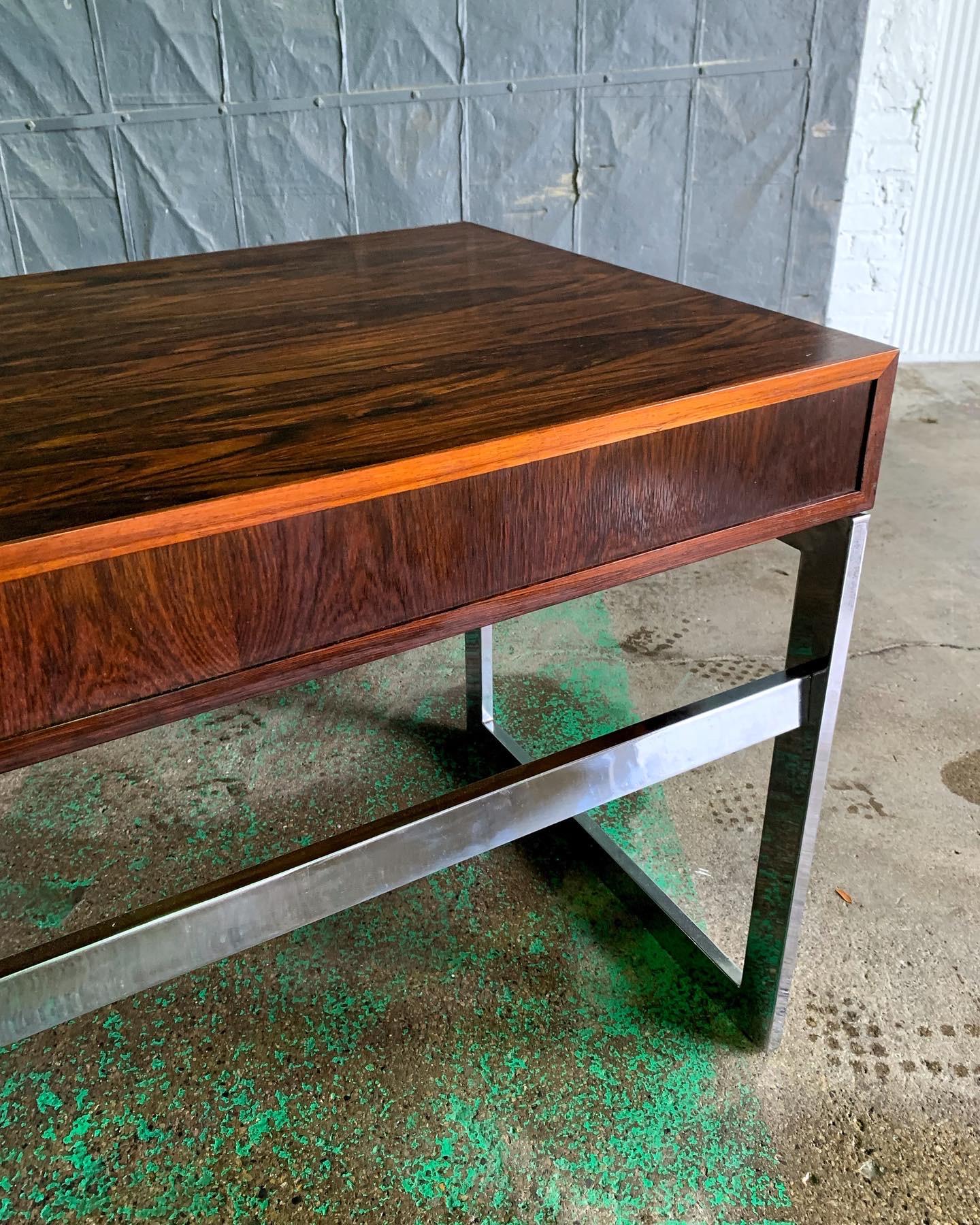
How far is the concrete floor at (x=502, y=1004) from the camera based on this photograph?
114cm

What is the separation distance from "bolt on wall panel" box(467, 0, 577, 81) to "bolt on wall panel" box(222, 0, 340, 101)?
→ 15.6 inches

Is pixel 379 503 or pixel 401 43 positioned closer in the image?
pixel 379 503

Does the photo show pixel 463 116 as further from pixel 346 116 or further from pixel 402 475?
pixel 402 475

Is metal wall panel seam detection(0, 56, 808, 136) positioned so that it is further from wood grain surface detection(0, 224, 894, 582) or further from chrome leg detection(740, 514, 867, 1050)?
chrome leg detection(740, 514, 867, 1050)

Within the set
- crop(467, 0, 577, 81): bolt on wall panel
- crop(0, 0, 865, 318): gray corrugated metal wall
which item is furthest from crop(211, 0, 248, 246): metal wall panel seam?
crop(467, 0, 577, 81): bolt on wall panel

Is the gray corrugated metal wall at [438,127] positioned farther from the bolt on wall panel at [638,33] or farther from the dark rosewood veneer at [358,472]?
the dark rosewood veneer at [358,472]

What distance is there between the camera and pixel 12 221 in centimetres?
Result: 252

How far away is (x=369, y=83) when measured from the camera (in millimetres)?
2730

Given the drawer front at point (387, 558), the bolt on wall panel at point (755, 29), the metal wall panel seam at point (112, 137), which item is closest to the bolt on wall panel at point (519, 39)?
the bolt on wall panel at point (755, 29)

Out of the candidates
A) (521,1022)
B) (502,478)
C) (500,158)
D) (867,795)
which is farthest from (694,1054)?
(500,158)

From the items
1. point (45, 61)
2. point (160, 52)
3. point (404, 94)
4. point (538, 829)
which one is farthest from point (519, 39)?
point (538, 829)

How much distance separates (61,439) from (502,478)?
33cm

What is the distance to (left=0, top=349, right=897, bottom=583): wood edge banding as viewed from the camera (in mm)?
604

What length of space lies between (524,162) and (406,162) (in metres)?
0.36
